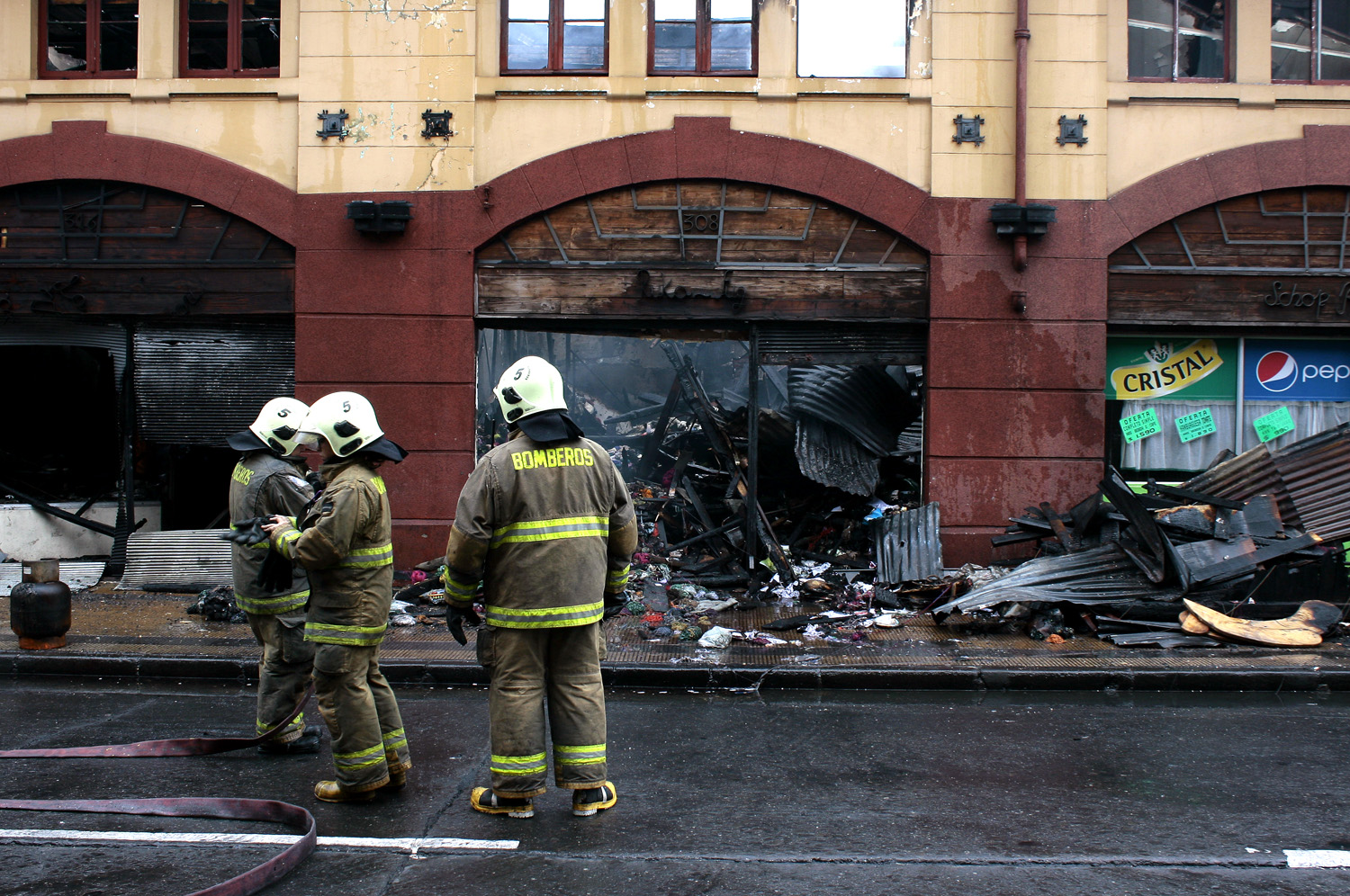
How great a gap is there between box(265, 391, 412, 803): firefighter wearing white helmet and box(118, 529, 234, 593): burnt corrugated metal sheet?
6.27m

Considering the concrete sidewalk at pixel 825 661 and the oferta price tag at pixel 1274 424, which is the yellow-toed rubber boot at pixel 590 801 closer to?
the concrete sidewalk at pixel 825 661

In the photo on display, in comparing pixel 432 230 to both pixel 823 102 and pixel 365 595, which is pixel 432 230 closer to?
pixel 823 102

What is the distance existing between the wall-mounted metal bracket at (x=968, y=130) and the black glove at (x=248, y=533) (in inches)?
297

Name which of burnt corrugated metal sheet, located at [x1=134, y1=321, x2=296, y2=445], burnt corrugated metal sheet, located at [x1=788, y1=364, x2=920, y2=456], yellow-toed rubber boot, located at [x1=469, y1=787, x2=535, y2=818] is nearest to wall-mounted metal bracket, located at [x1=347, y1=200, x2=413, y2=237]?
burnt corrugated metal sheet, located at [x1=134, y1=321, x2=296, y2=445]

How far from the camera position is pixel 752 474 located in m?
10.1

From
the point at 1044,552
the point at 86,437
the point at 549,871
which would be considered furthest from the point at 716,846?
the point at 86,437

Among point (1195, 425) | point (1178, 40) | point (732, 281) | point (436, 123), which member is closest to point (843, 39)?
point (732, 281)

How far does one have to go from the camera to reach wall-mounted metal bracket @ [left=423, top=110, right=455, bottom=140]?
986cm

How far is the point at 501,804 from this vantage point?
14.6 ft

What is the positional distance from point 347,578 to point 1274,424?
30.2ft

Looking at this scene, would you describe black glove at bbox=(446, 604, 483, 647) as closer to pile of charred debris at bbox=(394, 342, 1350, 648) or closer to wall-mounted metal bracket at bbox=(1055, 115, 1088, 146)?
pile of charred debris at bbox=(394, 342, 1350, 648)

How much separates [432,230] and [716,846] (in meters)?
7.31

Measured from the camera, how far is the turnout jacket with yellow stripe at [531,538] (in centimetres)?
431

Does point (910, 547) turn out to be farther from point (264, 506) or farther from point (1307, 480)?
point (264, 506)
